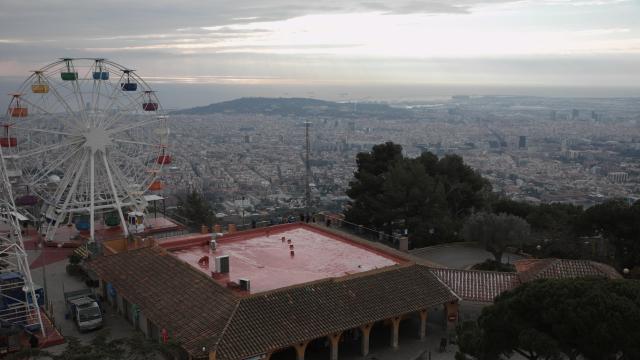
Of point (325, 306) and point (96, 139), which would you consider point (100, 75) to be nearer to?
point (96, 139)

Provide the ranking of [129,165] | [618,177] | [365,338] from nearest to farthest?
[365,338]
[129,165]
[618,177]

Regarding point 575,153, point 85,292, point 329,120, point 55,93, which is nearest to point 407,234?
point 85,292

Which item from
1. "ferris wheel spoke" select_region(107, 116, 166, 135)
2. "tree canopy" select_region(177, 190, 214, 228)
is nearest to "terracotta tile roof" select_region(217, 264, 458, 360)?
"ferris wheel spoke" select_region(107, 116, 166, 135)

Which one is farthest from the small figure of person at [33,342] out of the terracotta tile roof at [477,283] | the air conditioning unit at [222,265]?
the terracotta tile roof at [477,283]

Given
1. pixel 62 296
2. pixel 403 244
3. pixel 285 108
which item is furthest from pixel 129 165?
pixel 285 108

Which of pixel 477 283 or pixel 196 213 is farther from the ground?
pixel 477 283

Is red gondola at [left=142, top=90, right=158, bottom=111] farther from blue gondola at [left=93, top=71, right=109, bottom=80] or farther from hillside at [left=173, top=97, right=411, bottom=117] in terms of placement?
hillside at [left=173, top=97, right=411, bottom=117]
